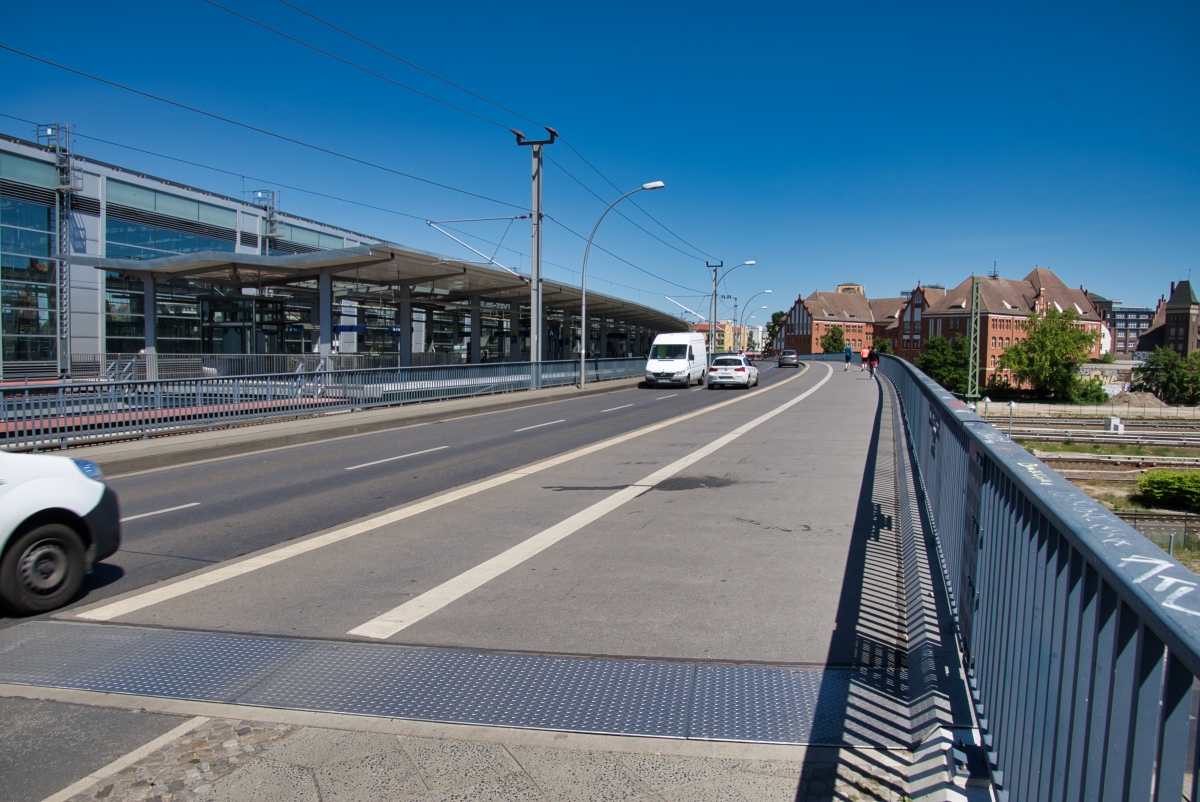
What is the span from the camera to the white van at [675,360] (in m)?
34.8

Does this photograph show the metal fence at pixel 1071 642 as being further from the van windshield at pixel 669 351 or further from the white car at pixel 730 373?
the van windshield at pixel 669 351

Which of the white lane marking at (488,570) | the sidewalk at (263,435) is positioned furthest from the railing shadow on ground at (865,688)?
the sidewalk at (263,435)

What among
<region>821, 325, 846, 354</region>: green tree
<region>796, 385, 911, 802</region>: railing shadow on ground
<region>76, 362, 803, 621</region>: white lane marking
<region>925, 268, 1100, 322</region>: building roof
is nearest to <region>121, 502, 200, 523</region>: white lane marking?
<region>76, 362, 803, 621</region>: white lane marking

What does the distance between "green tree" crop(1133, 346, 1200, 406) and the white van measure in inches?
3984

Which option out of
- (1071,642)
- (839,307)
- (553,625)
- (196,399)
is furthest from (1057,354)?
(1071,642)

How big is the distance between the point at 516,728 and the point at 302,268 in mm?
26129

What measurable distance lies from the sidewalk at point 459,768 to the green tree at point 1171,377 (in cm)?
12809

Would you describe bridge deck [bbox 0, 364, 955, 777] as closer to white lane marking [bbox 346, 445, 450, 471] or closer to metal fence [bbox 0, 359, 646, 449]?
white lane marking [bbox 346, 445, 450, 471]

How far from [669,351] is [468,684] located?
3192cm

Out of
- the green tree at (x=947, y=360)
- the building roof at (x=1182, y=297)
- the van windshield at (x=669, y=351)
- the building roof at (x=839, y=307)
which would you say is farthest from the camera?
the building roof at (x=1182, y=297)

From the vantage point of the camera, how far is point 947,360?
107 m

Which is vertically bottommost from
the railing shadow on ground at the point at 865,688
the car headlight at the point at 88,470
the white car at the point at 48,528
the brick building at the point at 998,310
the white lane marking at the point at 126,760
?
the white lane marking at the point at 126,760

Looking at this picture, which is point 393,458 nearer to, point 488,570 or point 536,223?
point 488,570

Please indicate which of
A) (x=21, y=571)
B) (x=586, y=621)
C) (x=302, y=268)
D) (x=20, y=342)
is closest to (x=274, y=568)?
(x=21, y=571)
